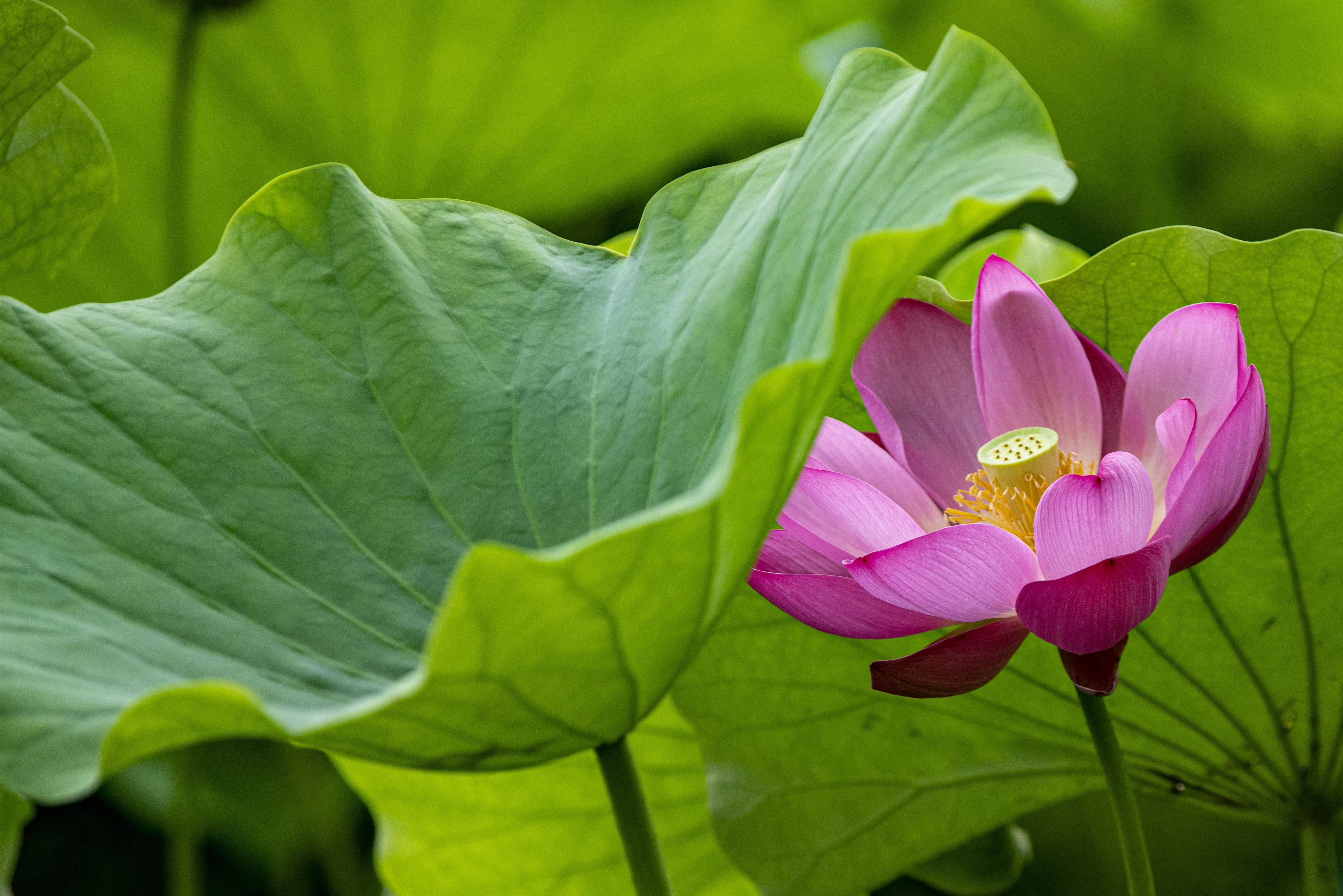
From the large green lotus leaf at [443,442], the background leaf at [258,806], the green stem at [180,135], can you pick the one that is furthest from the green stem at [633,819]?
the background leaf at [258,806]

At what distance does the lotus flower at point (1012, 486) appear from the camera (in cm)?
36

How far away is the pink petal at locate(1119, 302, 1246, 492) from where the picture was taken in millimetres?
402

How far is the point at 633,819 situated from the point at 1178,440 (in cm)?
21

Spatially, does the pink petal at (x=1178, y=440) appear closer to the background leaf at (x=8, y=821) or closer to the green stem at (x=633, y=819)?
the green stem at (x=633, y=819)

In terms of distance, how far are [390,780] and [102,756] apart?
36cm

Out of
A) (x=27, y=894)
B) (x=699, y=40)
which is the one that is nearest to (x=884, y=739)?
(x=699, y=40)

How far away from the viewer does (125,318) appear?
494 mm

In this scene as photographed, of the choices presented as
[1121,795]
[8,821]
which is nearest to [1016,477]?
[1121,795]

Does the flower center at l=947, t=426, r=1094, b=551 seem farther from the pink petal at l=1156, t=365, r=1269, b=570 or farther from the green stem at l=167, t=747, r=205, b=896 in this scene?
the green stem at l=167, t=747, r=205, b=896

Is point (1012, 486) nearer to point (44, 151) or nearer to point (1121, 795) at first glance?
point (1121, 795)

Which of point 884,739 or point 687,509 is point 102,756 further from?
point 884,739

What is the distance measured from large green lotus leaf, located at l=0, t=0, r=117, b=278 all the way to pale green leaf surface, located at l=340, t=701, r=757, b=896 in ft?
0.96

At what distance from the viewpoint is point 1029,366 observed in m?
0.45

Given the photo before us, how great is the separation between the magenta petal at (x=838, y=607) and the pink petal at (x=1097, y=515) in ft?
0.16
